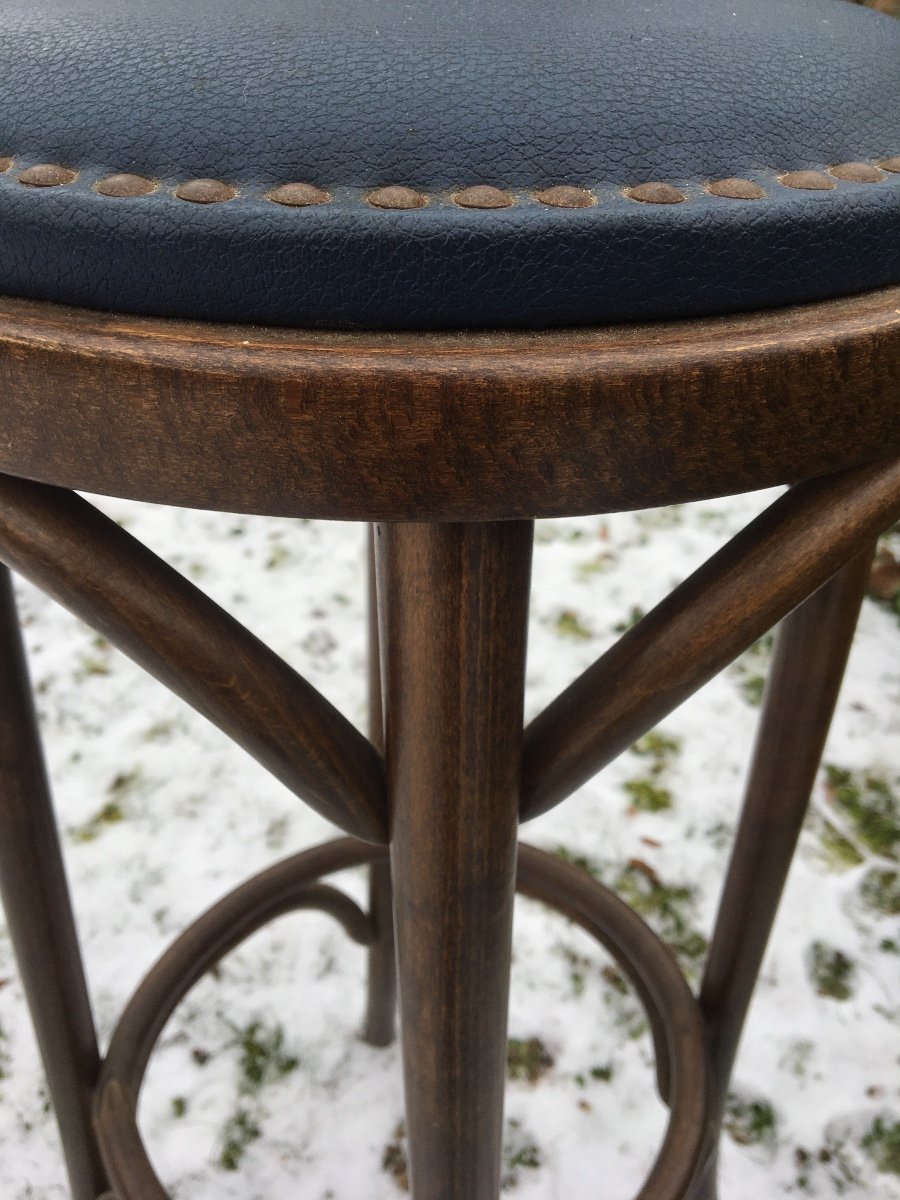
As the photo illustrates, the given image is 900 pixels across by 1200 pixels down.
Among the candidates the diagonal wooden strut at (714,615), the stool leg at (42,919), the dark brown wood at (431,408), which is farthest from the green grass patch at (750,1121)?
the dark brown wood at (431,408)

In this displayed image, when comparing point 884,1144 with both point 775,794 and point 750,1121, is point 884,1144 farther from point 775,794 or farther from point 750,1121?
point 775,794

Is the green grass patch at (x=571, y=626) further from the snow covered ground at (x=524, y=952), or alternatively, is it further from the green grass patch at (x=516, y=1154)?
the green grass patch at (x=516, y=1154)

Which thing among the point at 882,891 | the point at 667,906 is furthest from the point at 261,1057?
the point at 882,891

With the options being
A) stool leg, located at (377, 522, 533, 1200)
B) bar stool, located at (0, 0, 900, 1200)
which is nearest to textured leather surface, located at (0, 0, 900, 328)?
bar stool, located at (0, 0, 900, 1200)

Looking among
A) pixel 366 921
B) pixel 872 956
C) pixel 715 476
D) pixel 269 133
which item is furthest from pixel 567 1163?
pixel 269 133

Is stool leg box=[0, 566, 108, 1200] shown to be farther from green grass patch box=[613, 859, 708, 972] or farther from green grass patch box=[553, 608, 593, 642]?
green grass patch box=[553, 608, 593, 642]

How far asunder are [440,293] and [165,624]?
0.59 ft

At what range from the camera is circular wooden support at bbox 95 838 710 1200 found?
0.73 meters

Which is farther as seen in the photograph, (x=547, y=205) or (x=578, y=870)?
(x=578, y=870)

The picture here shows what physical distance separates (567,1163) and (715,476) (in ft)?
2.85

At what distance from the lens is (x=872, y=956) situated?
1212mm

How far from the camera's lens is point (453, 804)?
1.68ft

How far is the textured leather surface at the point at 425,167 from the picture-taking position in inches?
13.0

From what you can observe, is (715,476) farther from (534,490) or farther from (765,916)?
(765,916)
